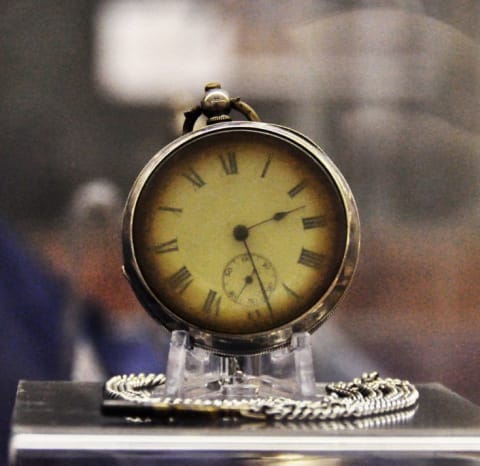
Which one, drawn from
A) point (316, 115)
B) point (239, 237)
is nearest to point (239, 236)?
point (239, 237)

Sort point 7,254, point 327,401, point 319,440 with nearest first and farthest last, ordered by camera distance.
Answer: point 319,440
point 327,401
point 7,254

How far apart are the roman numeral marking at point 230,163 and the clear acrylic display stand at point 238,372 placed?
0.20 m

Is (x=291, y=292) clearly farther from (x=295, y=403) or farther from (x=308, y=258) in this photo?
(x=295, y=403)

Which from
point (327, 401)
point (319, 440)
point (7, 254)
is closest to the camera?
point (319, 440)

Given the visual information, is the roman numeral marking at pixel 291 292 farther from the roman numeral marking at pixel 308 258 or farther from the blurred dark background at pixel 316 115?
the blurred dark background at pixel 316 115

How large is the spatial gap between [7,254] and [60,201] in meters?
0.11

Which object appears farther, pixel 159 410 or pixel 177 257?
pixel 177 257

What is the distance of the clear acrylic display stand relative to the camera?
119 cm

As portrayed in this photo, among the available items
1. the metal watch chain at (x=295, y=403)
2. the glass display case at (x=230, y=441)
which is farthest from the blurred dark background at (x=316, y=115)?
→ the glass display case at (x=230, y=441)

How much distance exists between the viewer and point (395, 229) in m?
1.55

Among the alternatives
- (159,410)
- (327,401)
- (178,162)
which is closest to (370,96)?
(178,162)

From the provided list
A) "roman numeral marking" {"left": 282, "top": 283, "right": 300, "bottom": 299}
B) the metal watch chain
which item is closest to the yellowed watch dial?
"roman numeral marking" {"left": 282, "top": 283, "right": 300, "bottom": 299}

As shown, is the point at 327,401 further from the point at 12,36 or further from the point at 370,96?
the point at 12,36

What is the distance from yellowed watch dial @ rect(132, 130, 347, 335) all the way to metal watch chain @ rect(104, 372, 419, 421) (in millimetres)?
105
